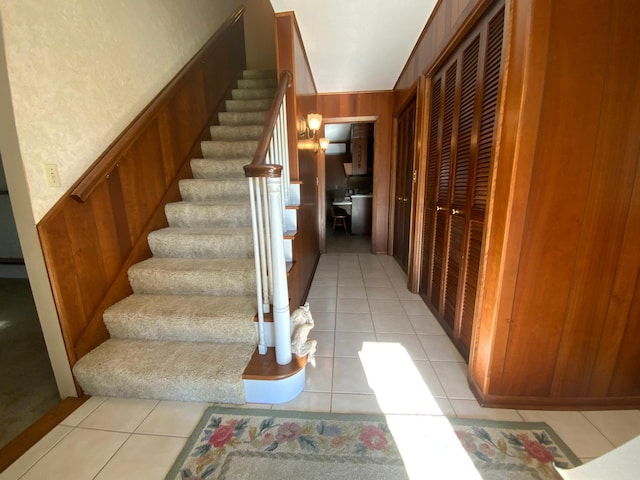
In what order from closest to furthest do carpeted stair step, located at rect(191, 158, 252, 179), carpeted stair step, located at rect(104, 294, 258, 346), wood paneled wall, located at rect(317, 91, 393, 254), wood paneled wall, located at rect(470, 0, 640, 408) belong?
wood paneled wall, located at rect(470, 0, 640, 408)
carpeted stair step, located at rect(104, 294, 258, 346)
carpeted stair step, located at rect(191, 158, 252, 179)
wood paneled wall, located at rect(317, 91, 393, 254)

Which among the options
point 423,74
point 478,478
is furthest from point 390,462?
point 423,74

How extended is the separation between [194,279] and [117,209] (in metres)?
0.70

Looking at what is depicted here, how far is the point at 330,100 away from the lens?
150 inches

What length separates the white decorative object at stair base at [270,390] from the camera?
1.33 metres

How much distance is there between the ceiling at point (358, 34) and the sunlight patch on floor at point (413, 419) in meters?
2.56

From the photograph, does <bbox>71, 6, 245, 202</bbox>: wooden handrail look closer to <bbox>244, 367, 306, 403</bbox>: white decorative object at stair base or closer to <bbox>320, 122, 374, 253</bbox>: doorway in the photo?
<bbox>244, 367, 306, 403</bbox>: white decorative object at stair base

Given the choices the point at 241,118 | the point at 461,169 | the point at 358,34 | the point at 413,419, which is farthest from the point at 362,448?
the point at 241,118

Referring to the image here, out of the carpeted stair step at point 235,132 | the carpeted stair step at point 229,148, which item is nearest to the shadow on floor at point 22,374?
the carpeted stair step at point 229,148

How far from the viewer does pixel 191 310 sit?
1585mm

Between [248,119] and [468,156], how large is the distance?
2.44 metres

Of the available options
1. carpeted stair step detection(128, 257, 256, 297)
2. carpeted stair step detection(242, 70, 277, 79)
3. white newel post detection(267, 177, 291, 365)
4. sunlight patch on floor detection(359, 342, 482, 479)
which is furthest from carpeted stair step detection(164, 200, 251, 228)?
Result: carpeted stair step detection(242, 70, 277, 79)

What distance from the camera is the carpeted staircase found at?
136cm

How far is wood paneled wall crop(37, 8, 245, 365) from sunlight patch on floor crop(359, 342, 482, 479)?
1.69m

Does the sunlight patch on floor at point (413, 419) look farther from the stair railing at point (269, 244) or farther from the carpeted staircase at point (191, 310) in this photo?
the carpeted staircase at point (191, 310)
